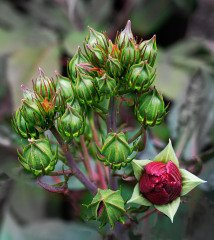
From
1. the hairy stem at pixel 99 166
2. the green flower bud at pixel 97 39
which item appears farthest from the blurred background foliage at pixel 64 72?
the green flower bud at pixel 97 39

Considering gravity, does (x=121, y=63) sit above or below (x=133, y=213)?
above

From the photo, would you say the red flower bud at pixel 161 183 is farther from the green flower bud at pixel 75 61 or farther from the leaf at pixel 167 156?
the green flower bud at pixel 75 61

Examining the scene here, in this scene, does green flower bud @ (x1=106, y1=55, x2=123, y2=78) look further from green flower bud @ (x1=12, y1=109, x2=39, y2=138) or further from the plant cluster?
green flower bud @ (x1=12, y1=109, x2=39, y2=138)

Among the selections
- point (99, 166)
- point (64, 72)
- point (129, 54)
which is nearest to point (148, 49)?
point (129, 54)

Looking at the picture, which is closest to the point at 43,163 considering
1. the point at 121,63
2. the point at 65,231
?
the point at 121,63

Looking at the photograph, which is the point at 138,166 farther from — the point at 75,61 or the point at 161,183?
the point at 75,61

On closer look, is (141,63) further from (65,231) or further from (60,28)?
(60,28)
